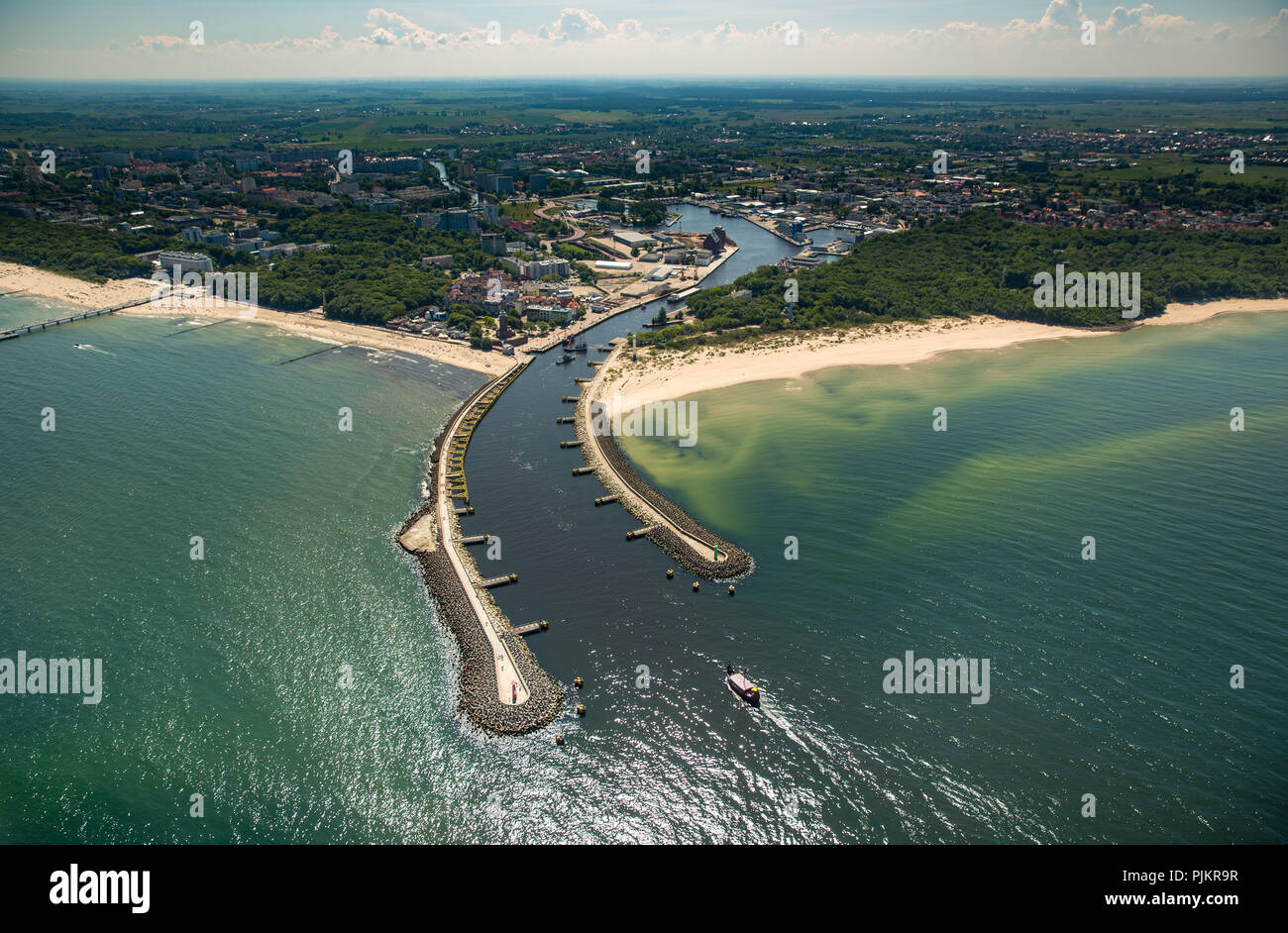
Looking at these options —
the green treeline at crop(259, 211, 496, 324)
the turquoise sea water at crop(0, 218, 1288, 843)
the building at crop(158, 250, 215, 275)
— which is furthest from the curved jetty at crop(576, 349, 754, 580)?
the building at crop(158, 250, 215, 275)

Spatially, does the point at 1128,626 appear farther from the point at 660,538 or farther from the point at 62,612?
the point at 62,612

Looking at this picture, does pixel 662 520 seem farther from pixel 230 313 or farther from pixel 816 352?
pixel 230 313

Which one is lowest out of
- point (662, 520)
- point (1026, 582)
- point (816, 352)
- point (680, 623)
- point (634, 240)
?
point (680, 623)

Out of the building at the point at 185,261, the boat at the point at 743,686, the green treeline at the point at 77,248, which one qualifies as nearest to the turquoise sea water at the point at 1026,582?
the boat at the point at 743,686

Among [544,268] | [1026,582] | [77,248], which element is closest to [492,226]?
[544,268]

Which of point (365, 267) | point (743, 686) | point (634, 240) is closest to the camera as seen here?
point (743, 686)

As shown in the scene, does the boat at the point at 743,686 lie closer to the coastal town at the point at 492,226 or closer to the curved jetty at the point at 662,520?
the curved jetty at the point at 662,520
